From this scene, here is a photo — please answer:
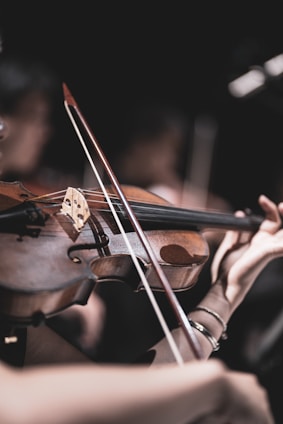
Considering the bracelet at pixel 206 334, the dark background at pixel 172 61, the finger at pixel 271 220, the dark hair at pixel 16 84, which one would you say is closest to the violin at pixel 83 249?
the bracelet at pixel 206 334

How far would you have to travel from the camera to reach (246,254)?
3.74ft

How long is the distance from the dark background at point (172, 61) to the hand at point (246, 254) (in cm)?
165

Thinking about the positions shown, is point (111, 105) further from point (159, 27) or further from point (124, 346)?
point (124, 346)

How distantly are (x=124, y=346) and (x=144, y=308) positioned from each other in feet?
0.82

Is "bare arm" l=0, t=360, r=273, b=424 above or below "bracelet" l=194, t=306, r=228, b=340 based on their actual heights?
above

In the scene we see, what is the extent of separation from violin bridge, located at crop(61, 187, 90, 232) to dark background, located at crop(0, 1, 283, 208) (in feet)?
5.35

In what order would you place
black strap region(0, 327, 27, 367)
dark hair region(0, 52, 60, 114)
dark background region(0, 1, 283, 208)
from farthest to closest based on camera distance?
dark background region(0, 1, 283, 208)
dark hair region(0, 52, 60, 114)
black strap region(0, 327, 27, 367)

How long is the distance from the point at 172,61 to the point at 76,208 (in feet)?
7.81

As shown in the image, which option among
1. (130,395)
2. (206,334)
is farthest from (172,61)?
(130,395)

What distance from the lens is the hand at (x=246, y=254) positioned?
1078mm

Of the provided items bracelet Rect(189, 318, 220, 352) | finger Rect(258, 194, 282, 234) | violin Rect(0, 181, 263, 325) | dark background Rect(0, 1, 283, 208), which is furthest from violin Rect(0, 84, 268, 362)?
dark background Rect(0, 1, 283, 208)

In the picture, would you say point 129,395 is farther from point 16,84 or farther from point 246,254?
point 16,84

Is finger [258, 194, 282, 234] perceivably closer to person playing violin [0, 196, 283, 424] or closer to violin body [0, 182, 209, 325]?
violin body [0, 182, 209, 325]

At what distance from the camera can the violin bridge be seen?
31.2 inches
